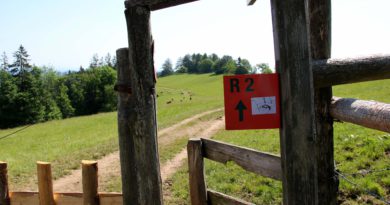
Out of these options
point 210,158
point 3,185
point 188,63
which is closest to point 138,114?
point 210,158

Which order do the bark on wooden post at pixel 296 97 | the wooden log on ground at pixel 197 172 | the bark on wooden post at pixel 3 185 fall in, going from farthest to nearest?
the bark on wooden post at pixel 3 185 < the wooden log on ground at pixel 197 172 < the bark on wooden post at pixel 296 97

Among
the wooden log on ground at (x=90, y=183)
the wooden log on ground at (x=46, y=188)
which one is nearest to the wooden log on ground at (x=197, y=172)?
the wooden log on ground at (x=90, y=183)

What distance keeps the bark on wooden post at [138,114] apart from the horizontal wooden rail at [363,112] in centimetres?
156

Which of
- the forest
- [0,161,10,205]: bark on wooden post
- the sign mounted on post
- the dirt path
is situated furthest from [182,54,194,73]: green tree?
the sign mounted on post

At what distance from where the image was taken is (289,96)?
7.47 ft

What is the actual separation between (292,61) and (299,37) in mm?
142

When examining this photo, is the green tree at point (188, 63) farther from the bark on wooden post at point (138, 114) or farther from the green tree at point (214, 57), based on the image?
the bark on wooden post at point (138, 114)

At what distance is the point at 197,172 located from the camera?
176 inches

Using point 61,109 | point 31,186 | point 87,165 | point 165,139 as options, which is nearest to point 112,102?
point 61,109

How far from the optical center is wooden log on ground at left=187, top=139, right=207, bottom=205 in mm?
4445

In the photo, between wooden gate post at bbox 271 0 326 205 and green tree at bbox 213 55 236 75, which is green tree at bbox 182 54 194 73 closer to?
green tree at bbox 213 55 236 75

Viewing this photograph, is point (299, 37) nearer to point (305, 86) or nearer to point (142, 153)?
point (305, 86)

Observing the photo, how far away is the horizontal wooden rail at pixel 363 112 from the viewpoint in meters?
2.73

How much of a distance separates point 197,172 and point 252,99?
2316 millimetres
